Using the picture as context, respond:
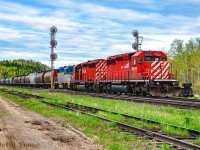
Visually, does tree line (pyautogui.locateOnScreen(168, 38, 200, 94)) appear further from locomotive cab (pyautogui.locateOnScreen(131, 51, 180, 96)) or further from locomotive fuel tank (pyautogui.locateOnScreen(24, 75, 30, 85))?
locomotive cab (pyautogui.locateOnScreen(131, 51, 180, 96))

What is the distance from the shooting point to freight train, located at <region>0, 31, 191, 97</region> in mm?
25125

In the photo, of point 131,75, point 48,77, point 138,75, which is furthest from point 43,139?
point 48,77

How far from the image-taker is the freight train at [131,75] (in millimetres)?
25125

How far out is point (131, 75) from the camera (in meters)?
27.6

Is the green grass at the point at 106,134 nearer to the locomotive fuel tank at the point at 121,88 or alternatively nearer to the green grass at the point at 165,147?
the green grass at the point at 165,147

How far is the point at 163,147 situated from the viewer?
7.21 meters

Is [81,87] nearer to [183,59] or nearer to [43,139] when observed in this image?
[43,139]

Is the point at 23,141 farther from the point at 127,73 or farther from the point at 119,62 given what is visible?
the point at 119,62

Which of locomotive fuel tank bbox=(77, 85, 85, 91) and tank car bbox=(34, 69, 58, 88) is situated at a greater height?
tank car bbox=(34, 69, 58, 88)

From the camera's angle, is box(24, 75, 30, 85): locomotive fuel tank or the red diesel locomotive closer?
the red diesel locomotive

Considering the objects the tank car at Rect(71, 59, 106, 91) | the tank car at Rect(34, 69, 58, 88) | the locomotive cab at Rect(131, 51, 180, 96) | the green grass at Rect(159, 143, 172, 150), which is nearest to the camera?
the green grass at Rect(159, 143, 172, 150)

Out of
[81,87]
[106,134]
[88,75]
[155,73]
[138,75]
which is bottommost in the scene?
[106,134]

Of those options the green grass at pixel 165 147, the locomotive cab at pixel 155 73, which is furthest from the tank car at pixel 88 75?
the green grass at pixel 165 147

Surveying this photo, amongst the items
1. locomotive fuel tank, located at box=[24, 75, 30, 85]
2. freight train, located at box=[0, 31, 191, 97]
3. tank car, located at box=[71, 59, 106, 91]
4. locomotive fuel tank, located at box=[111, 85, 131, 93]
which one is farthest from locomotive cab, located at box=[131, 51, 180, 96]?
locomotive fuel tank, located at box=[24, 75, 30, 85]
